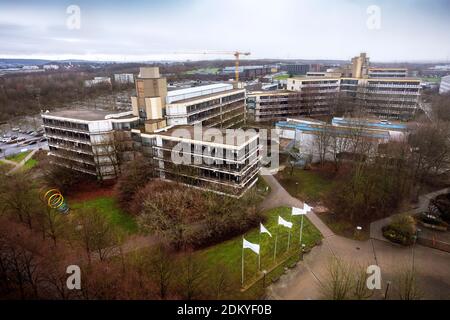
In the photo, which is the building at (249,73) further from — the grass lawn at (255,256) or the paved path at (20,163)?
the grass lawn at (255,256)

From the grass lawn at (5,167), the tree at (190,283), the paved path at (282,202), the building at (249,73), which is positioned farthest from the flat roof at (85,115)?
the building at (249,73)

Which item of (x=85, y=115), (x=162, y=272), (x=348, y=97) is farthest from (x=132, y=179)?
(x=348, y=97)

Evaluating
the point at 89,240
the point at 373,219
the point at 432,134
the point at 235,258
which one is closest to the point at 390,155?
the point at 432,134

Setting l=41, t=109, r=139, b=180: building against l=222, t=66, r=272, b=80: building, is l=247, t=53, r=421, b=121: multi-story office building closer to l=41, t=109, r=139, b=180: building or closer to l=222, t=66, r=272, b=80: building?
l=41, t=109, r=139, b=180: building

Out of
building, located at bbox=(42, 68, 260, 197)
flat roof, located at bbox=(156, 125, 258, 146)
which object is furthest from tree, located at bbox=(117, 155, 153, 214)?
flat roof, located at bbox=(156, 125, 258, 146)

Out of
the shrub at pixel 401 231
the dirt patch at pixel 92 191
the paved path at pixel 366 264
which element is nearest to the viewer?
the paved path at pixel 366 264

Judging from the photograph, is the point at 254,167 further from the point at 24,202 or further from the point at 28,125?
the point at 28,125
